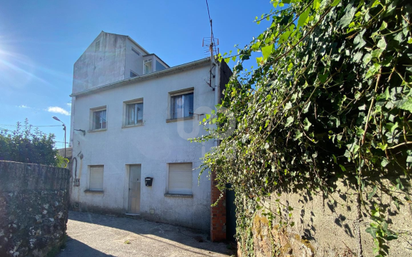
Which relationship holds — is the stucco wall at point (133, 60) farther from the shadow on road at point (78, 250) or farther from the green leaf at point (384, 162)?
the green leaf at point (384, 162)

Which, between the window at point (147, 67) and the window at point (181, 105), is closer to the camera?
the window at point (181, 105)

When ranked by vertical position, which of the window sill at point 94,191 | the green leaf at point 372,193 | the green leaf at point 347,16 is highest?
the green leaf at point 347,16

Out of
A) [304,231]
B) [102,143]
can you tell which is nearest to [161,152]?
[102,143]

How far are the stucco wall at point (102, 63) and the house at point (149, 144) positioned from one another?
10.6 ft

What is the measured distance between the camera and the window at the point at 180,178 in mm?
7414

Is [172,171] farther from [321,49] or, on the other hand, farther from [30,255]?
[321,49]

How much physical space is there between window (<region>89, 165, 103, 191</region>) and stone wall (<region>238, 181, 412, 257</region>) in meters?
8.43

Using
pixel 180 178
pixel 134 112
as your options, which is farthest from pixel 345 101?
pixel 134 112

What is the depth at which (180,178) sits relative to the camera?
757cm

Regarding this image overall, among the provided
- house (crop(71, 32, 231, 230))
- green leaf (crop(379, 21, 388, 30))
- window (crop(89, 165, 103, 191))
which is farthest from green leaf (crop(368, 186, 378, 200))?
window (crop(89, 165, 103, 191))

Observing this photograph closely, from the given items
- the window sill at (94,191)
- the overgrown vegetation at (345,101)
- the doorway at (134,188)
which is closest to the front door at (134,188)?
the doorway at (134,188)

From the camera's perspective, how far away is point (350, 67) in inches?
48.1

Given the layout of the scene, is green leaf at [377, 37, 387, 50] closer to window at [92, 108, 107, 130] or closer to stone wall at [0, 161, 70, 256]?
stone wall at [0, 161, 70, 256]

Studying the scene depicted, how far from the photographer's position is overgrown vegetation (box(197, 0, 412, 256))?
97 cm
